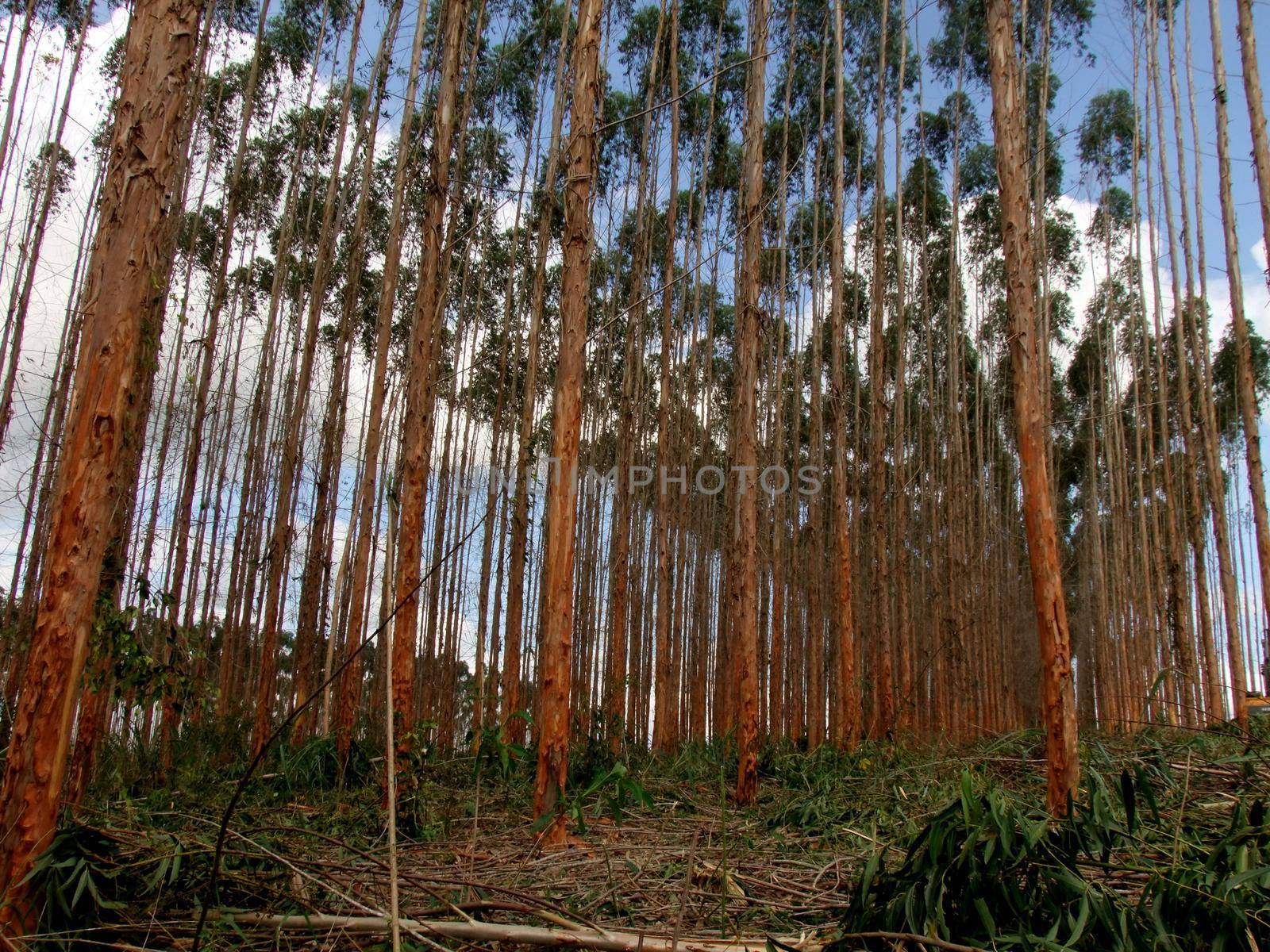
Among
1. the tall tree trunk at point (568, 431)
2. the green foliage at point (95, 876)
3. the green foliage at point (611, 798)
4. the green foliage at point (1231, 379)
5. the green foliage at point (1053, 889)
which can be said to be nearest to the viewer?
the green foliage at point (1053, 889)

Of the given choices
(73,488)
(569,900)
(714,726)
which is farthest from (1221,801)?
(714,726)

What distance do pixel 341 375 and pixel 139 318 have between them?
18.2 ft

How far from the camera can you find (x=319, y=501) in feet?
23.7

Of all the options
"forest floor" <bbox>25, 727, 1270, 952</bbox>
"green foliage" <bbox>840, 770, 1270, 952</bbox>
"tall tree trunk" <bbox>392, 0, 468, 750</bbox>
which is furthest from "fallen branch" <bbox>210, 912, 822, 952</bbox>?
"tall tree trunk" <bbox>392, 0, 468, 750</bbox>

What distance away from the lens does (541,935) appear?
203 centimetres

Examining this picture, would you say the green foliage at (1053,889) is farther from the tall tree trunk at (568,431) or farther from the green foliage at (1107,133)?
the green foliage at (1107,133)

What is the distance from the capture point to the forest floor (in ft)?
6.46

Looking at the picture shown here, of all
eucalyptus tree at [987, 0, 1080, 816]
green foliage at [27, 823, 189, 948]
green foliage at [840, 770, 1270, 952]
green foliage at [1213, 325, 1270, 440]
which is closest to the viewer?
green foliage at [840, 770, 1270, 952]

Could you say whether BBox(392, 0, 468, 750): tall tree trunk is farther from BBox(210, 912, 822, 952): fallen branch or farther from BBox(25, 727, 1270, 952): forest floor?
BBox(210, 912, 822, 952): fallen branch

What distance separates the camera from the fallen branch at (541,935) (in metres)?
1.98

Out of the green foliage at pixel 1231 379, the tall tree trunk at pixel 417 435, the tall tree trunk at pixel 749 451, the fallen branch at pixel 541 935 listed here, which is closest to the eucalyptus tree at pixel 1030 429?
the fallen branch at pixel 541 935

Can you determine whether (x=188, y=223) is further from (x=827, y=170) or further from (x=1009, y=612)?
(x=1009, y=612)

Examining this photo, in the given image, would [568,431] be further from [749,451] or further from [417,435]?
[749,451]

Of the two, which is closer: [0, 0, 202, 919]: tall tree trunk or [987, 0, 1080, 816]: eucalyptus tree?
[0, 0, 202, 919]: tall tree trunk
